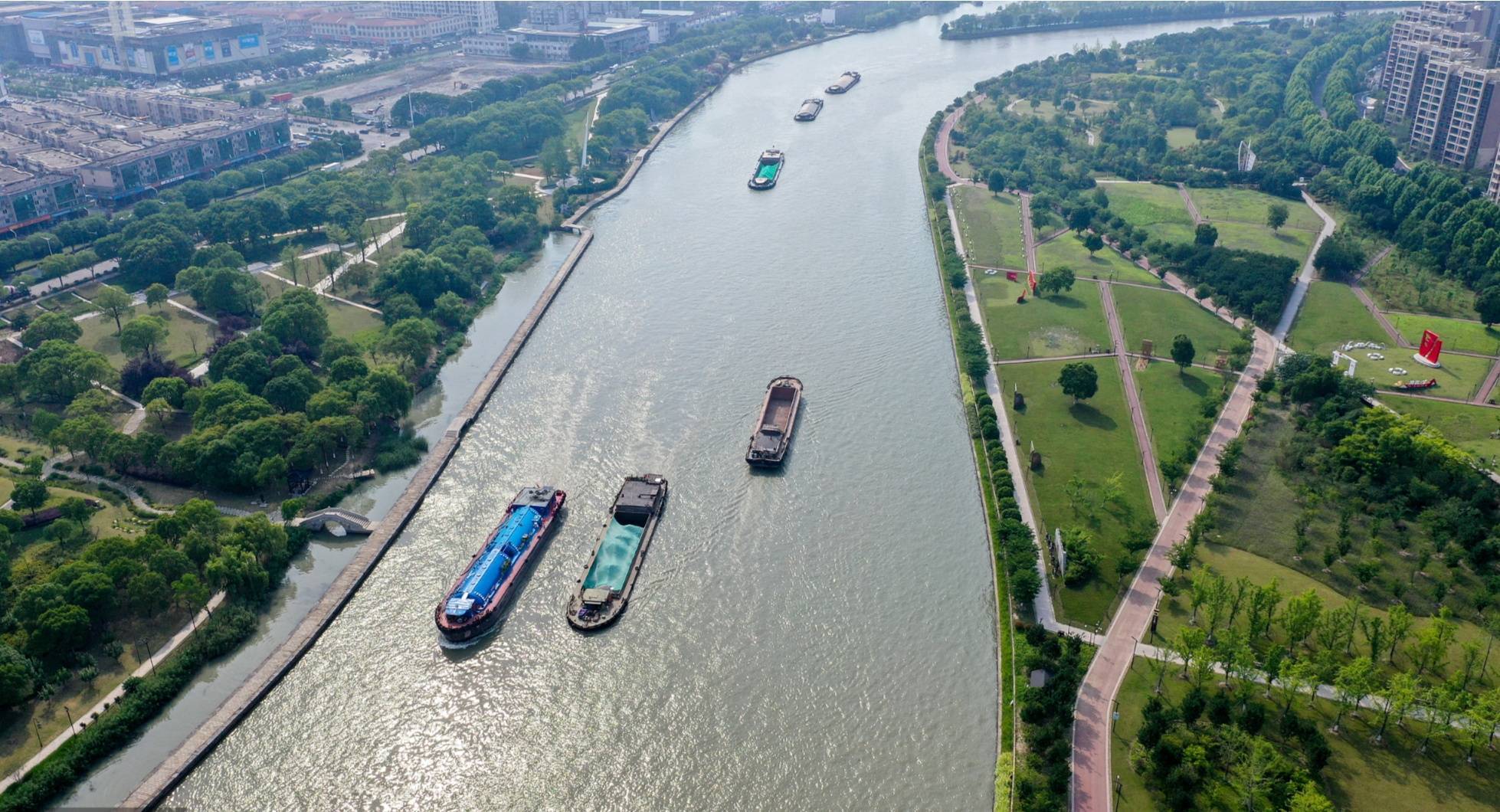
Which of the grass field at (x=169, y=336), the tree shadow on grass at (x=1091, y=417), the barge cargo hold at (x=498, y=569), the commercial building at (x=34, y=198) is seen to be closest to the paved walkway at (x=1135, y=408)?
the tree shadow on grass at (x=1091, y=417)

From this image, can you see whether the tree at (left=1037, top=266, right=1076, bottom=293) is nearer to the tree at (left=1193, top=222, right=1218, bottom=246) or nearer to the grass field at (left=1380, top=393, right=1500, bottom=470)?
the tree at (left=1193, top=222, right=1218, bottom=246)

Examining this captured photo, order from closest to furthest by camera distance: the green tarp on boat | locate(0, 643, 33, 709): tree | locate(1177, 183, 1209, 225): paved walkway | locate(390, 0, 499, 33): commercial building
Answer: locate(0, 643, 33, 709): tree → the green tarp on boat → locate(1177, 183, 1209, 225): paved walkway → locate(390, 0, 499, 33): commercial building

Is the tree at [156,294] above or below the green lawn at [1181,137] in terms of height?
below

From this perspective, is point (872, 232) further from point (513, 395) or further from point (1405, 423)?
point (1405, 423)

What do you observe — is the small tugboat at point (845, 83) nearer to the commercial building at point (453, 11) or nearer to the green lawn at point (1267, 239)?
the green lawn at point (1267, 239)

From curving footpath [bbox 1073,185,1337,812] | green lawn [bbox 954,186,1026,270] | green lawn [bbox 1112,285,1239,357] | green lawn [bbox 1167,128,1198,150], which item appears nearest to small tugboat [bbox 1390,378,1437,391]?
curving footpath [bbox 1073,185,1337,812]

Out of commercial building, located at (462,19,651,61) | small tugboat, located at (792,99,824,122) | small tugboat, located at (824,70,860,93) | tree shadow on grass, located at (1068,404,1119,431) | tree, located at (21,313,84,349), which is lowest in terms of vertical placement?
tree shadow on grass, located at (1068,404,1119,431)

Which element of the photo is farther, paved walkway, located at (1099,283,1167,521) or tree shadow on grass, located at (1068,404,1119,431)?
tree shadow on grass, located at (1068,404,1119,431)

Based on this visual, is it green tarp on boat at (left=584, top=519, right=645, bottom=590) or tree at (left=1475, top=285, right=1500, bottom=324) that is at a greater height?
tree at (left=1475, top=285, right=1500, bottom=324)
